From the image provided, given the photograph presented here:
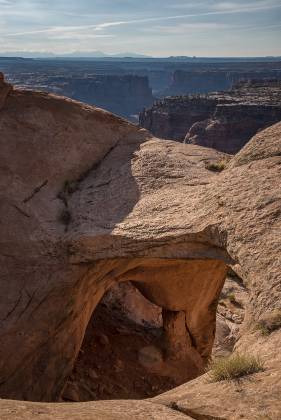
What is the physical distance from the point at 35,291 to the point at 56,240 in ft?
3.44

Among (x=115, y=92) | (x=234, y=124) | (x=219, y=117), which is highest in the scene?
(x=115, y=92)

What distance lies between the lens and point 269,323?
6500 millimetres

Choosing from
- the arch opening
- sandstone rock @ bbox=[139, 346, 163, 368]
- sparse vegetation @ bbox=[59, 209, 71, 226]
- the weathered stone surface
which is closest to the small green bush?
the weathered stone surface

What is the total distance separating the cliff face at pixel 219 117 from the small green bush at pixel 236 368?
6516 centimetres

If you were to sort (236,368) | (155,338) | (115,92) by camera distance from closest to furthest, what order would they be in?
1. (236,368)
2. (155,338)
3. (115,92)

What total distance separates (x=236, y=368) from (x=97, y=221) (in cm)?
502

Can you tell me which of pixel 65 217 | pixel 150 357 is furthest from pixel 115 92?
pixel 65 217

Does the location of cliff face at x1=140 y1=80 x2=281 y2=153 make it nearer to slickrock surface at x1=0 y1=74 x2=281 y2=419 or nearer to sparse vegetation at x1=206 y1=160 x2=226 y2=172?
slickrock surface at x1=0 y1=74 x2=281 y2=419

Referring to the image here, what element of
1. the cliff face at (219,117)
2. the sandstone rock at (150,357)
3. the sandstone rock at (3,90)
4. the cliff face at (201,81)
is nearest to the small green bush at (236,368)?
the sandstone rock at (150,357)

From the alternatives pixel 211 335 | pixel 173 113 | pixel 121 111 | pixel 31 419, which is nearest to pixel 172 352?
pixel 211 335

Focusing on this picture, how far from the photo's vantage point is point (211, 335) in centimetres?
1477

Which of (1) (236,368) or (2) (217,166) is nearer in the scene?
(1) (236,368)

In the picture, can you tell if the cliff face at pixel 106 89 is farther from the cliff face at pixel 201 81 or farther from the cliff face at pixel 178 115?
the cliff face at pixel 178 115

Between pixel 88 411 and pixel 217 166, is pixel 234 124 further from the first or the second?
pixel 88 411
